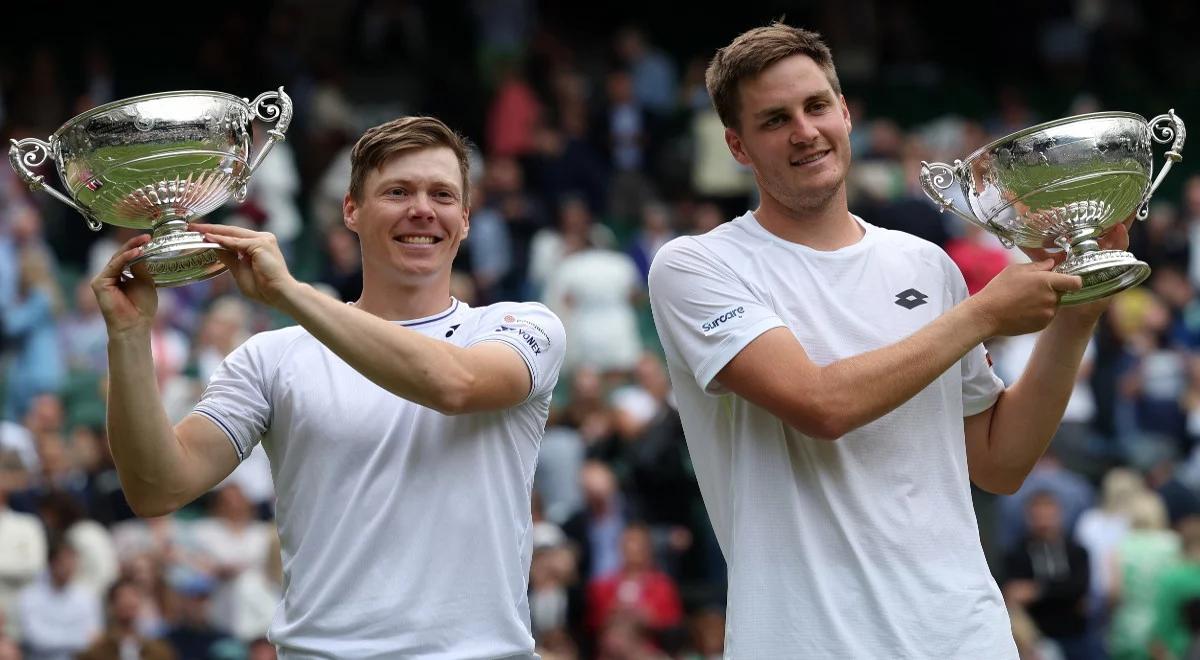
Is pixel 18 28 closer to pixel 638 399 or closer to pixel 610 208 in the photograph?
pixel 610 208

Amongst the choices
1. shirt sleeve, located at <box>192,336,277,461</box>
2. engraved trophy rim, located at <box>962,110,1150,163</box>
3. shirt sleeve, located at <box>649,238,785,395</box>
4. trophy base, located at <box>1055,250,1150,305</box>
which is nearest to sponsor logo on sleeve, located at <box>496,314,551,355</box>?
shirt sleeve, located at <box>649,238,785,395</box>

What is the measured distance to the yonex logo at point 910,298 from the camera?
4250mm

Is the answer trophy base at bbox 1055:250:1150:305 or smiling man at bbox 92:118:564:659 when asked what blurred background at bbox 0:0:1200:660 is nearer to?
smiling man at bbox 92:118:564:659

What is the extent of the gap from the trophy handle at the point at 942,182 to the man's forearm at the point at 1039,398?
25 cm

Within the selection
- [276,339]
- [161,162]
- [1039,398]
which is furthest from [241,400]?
[1039,398]

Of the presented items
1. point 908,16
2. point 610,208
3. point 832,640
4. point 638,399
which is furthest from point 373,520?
point 908,16

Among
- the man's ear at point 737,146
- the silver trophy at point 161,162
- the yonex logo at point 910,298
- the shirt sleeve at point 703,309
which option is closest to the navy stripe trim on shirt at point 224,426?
the silver trophy at point 161,162

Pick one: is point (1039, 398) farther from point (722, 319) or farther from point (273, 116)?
point (273, 116)

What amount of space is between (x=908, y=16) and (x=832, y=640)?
Result: 16.6 meters

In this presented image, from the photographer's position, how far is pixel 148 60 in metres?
18.7

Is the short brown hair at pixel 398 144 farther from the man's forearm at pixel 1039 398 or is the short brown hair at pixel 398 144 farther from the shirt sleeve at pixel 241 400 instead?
the man's forearm at pixel 1039 398

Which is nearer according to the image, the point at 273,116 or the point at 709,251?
the point at 273,116

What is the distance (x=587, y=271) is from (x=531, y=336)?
29.4 ft

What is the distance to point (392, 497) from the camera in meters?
4.19
